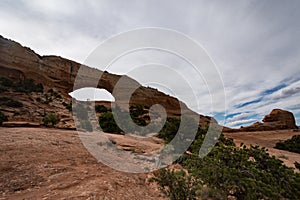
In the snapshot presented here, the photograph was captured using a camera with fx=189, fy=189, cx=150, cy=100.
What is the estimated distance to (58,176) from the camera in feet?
17.1

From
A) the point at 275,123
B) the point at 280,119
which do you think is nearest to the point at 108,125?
the point at 275,123

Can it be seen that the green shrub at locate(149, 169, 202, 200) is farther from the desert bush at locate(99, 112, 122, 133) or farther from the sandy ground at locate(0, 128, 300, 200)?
the desert bush at locate(99, 112, 122, 133)

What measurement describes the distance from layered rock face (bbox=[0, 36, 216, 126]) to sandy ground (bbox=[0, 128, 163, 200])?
19152 millimetres

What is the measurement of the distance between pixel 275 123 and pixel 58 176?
144ft

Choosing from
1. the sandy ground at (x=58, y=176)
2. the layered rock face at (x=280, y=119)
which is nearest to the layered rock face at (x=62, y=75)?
the layered rock face at (x=280, y=119)

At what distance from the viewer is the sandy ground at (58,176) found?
436cm

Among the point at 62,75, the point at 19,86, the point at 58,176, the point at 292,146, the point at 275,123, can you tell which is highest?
the point at 62,75

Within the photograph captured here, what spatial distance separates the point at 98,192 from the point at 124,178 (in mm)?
1693

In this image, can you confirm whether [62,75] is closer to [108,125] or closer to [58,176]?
[108,125]

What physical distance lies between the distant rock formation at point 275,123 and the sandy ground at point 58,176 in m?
33.7

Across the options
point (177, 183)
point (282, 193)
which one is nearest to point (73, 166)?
point (177, 183)

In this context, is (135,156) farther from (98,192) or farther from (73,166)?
(98,192)

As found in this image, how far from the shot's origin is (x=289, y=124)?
39.5 metres

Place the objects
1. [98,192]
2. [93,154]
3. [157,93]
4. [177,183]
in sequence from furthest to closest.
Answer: [157,93] < [93,154] < [98,192] < [177,183]
